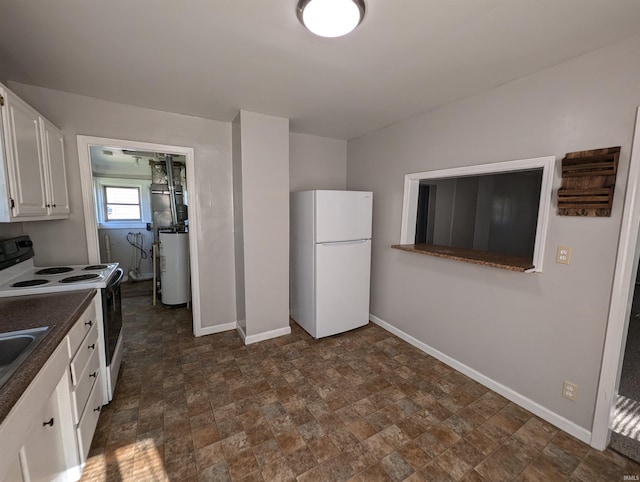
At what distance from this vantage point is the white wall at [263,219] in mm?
2703

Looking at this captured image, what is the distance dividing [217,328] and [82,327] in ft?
5.60

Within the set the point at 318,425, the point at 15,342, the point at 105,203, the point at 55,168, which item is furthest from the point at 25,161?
the point at 105,203

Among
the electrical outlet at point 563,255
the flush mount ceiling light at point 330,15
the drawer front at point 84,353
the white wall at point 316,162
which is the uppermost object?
the flush mount ceiling light at point 330,15

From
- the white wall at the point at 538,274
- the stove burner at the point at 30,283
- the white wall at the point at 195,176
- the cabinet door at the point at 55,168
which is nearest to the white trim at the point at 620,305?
the white wall at the point at 538,274

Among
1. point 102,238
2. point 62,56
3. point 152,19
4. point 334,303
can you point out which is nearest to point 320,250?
point 334,303

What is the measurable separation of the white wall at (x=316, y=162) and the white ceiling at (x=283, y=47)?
1066 mm

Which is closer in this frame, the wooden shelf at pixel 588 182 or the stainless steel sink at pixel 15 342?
the stainless steel sink at pixel 15 342

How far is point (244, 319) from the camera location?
2939 mm

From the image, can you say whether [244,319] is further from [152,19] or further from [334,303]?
[152,19]

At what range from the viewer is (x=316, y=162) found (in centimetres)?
359

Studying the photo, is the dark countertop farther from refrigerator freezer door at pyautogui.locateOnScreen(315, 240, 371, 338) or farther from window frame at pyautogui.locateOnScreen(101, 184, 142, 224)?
window frame at pyautogui.locateOnScreen(101, 184, 142, 224)

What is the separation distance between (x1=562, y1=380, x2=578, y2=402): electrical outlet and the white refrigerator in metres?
1.82

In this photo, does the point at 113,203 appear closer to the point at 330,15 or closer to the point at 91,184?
the point at 91,184

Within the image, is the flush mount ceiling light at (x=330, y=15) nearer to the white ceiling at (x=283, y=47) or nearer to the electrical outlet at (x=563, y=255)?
the white ceiling at (x=283, y=47)
